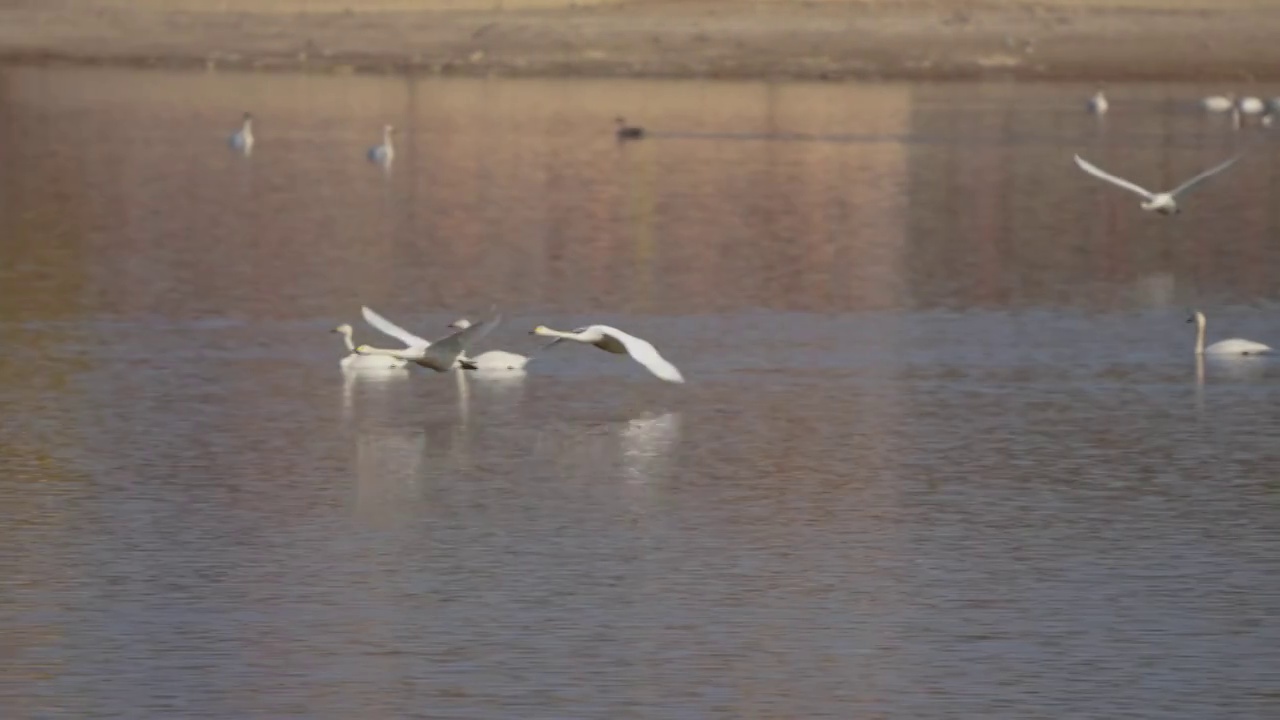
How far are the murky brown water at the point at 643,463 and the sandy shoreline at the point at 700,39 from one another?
20.8 metres

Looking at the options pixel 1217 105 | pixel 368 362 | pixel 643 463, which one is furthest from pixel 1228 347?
pixel 1217 105

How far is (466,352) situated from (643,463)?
10.3 feet

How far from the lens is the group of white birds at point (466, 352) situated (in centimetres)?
1466

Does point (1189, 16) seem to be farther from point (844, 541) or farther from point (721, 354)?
point (844, 541)

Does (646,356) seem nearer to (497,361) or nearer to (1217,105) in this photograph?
(497,361)

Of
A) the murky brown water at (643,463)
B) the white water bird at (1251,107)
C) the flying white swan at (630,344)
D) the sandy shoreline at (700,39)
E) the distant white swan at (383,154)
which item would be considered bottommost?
the murky brown water at (643,463)

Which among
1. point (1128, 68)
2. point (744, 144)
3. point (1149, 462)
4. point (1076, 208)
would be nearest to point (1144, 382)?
point (1149, 462)

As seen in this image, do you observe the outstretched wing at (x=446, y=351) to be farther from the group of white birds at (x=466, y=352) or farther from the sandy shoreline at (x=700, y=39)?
the sandy shoreline at (x=700, y=39)

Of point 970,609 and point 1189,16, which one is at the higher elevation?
point 1189,16

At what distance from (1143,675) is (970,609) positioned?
1.12 metres

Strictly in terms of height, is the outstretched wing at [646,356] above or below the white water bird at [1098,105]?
below

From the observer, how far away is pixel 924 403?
16.1m

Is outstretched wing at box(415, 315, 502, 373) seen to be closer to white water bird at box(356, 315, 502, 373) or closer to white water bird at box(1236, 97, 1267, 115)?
white water bird at box(356, 315, 502, 373)

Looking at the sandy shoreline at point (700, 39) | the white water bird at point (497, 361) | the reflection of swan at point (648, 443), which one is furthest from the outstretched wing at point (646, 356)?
the sandy shoreline at point (700, 39)
